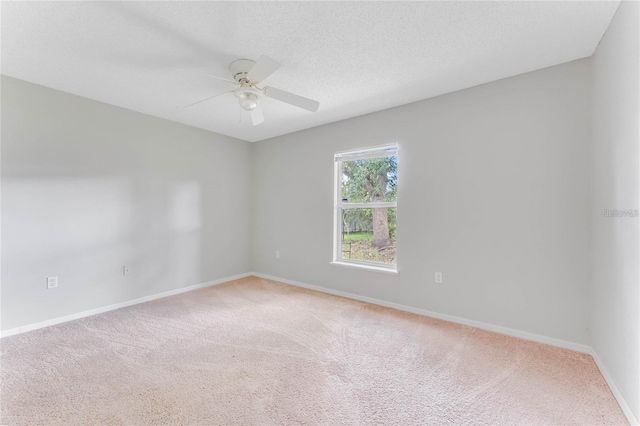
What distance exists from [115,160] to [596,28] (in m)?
4.51

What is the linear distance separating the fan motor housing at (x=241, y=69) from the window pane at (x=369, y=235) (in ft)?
6.91

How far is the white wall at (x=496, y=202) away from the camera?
2182 millimetres

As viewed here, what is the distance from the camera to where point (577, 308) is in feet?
7.09

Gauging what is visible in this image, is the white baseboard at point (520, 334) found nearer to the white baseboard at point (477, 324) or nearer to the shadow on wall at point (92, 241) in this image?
the white baseboard at point (477, 324)

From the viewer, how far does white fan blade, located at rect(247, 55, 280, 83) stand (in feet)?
5.88

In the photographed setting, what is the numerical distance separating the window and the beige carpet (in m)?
0.88

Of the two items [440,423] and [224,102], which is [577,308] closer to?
[440,423]

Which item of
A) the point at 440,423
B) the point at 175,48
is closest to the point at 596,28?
the point at 440,423

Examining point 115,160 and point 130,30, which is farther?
point 115,160

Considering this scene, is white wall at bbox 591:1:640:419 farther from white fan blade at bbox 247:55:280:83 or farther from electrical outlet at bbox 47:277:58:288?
electrical outlet at bbox 47:277:58:288

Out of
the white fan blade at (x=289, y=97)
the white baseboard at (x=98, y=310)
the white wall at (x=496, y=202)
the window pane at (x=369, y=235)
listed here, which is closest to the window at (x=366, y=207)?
the window pane at (x=369, y=235)

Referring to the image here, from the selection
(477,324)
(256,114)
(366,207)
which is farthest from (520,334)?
(256,114)

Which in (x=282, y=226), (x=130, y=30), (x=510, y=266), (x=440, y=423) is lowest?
(x=440, y=423)

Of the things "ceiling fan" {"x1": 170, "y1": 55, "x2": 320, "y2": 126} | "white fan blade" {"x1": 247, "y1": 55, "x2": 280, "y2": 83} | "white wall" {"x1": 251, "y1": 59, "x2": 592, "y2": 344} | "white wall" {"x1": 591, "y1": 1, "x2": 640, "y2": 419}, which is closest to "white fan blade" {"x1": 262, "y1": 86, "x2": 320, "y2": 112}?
"ceiling fan" {"x1": 170, "y1": 55, "x2": 320, "y2": 126}
